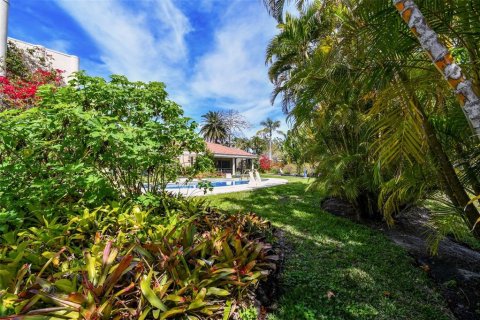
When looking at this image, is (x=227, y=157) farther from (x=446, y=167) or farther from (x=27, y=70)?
(x=446, y=167)

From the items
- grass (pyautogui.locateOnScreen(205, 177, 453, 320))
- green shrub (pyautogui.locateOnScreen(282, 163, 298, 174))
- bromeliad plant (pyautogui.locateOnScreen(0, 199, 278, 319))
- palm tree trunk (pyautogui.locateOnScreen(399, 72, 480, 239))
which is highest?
green shrub (pyautogui.locateOnScreen(282, 163, 298, 174))

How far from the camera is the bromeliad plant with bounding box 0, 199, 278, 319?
1740mm

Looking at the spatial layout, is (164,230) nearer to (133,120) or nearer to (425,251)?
(133,120)

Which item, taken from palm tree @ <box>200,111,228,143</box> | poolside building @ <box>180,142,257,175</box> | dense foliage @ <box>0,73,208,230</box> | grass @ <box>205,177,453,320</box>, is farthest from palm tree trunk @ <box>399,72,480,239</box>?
palm tree @ <box>200,111,228,143</box>

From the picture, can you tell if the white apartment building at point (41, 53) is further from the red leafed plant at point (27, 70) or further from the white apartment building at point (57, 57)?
the red leafed plant at point (27, 70)

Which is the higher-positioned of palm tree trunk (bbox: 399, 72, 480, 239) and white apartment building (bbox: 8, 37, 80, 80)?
white apartment building (bbox: 8, 37, 80, 80)

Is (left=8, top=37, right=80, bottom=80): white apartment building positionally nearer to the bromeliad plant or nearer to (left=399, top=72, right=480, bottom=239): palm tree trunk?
the bromeliad plant

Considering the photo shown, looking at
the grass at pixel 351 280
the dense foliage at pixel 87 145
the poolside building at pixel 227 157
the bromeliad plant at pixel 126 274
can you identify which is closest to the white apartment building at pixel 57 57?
the dense foliage at pixel 87 145

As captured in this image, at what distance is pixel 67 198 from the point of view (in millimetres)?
3801

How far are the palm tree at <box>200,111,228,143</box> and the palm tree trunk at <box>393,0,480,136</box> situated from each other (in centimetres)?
4166

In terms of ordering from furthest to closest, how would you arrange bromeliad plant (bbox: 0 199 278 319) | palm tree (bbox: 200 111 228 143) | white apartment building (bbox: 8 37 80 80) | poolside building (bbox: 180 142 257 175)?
palm tree (bbox: 200 111 228 143) → poolside building (bbox: 180 142 257 175) → white apartment building (bbox: 8 37 80 80) → bromeliad plant (bbox: 0 199 278 319)

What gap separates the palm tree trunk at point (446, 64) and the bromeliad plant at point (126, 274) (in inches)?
90.1

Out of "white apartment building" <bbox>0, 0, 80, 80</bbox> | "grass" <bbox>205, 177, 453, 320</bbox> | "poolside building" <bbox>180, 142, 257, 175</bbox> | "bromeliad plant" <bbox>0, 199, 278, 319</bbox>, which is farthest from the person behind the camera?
"poolside building" <bbox>180, 142, 257, 175</bbox>

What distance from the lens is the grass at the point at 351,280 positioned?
2.82 m
